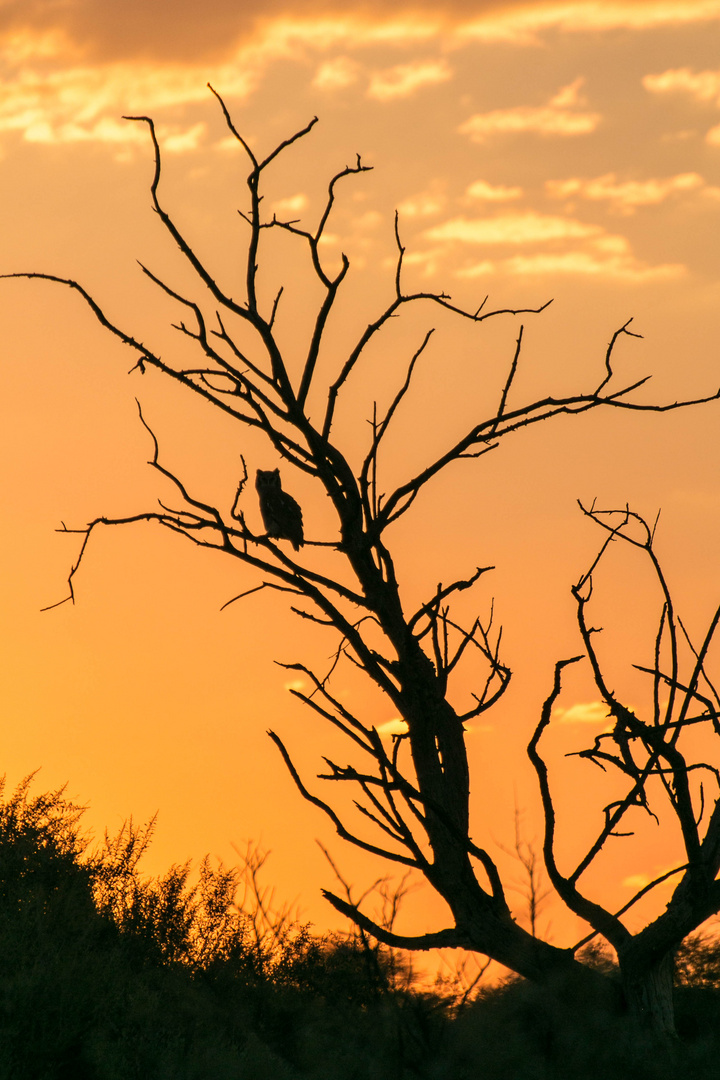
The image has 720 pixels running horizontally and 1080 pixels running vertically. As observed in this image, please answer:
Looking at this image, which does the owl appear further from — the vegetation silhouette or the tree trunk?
the tree trunk

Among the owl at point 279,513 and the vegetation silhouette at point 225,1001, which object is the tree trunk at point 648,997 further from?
the owl at point 279,513

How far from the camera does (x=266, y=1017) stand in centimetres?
1123

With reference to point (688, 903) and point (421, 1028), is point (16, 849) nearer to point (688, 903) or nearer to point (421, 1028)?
point (421, 1028)

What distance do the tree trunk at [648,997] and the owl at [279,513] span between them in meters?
5.05

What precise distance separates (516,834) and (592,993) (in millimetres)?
5511

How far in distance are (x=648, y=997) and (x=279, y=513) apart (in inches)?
218

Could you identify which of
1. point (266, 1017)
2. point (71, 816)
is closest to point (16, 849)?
point (71, 816)

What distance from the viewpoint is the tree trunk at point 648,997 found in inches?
212

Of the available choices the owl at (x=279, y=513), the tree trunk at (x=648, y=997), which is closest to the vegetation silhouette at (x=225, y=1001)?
the tree trunk at (x=648, y=997)

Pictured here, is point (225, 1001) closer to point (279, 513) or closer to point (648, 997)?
point (279, 513)

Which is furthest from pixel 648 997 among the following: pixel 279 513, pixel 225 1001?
pixel 225 1001

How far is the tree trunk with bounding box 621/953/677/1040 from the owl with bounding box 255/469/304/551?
16.6 ft

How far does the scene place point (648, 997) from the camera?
5.39 meters

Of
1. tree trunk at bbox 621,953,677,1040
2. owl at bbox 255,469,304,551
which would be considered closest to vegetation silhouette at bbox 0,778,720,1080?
tree trunk at bbox 621,953,677,1040
